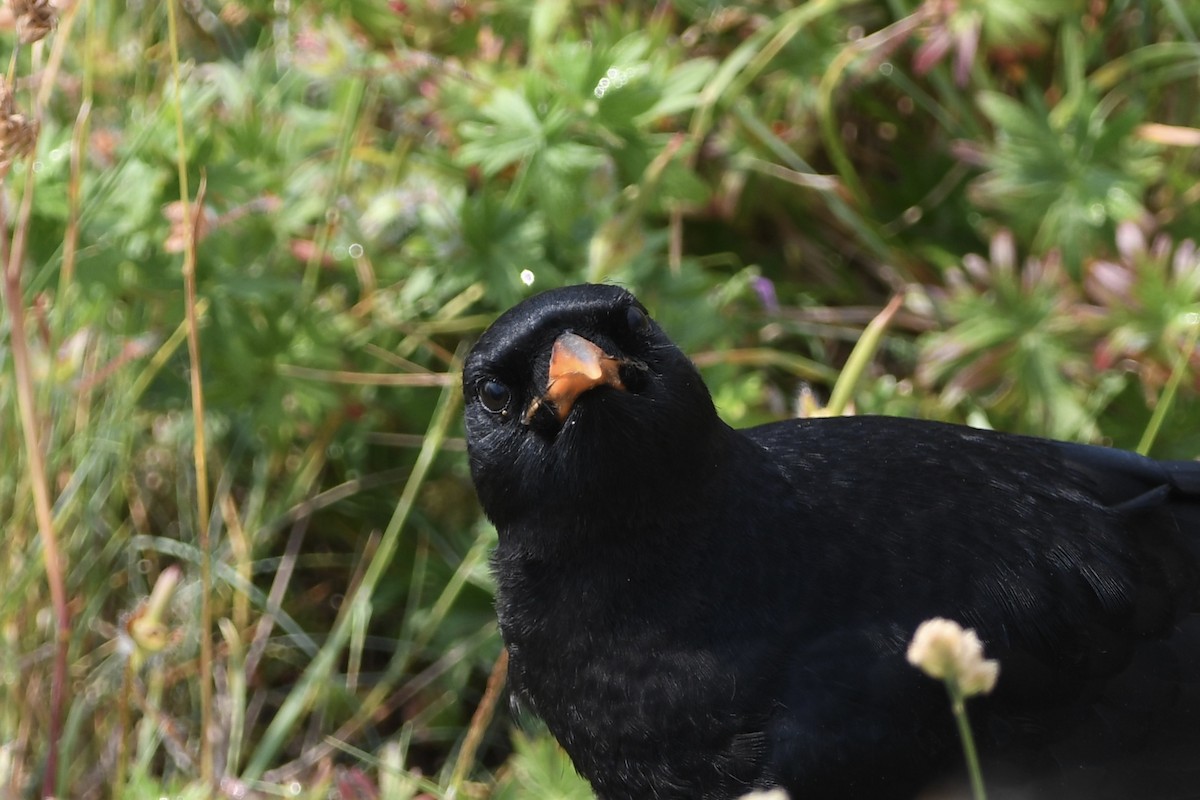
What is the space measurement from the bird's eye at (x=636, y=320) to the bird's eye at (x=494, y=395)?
7.1 inches

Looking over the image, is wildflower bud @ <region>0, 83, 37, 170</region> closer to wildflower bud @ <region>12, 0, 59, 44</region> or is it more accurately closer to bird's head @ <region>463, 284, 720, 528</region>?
wildflower bud @ <region>12, 0, 59, 44</region>

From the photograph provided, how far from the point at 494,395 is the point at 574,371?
170mm

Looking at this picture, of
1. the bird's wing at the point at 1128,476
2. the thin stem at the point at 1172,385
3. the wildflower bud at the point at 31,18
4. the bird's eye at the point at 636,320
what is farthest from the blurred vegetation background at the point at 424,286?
the bird's eye at the point at 636,320

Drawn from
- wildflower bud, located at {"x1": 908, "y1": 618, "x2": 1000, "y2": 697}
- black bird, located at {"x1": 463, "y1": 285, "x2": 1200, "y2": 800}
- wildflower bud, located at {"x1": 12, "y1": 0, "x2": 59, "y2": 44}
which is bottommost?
black bird, located at {"x1": 463, "y1": 285, "x2": 1200, "y2": 800}

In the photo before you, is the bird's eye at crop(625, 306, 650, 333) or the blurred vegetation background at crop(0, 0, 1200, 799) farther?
the blurred vegetation background at crop(0, 0, 1200, 799)

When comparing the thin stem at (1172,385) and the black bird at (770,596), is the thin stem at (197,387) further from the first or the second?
the thin stem at (1172,385)

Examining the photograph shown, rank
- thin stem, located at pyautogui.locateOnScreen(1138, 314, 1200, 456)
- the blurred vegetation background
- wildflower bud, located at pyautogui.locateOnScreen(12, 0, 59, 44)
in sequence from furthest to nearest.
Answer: the blurred vegetation background < thin stem, located at pyautogui.locateOnScreen(1138, 314, 1200, 456) < wildflower bud, located at pyautogui.locateOnScreen(12, 0, 59, 44)

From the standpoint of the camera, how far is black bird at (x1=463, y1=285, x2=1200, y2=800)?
6.30 ft

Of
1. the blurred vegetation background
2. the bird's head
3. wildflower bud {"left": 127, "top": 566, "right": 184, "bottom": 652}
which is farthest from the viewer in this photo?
the blurred vegetation background

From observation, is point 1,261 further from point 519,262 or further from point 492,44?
point 492,44

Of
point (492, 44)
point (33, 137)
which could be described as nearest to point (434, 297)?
point (492, 44)

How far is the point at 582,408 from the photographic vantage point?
1.89 meters

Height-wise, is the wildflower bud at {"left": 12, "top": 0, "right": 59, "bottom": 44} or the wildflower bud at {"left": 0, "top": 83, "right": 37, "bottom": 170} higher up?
the wildflower bud at {"left": 12, "top": 0, "right": 59, "bottom": 44}

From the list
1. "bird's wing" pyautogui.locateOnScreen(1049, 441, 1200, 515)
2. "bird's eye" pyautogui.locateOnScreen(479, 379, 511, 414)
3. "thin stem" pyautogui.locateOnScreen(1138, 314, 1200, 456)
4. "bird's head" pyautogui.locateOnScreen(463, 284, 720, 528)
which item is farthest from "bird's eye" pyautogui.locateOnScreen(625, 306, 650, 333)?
"thin stem" pyautogui.locateOnScreen(1138, 314, 1200, 456)
